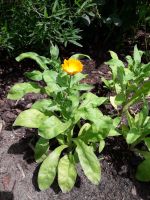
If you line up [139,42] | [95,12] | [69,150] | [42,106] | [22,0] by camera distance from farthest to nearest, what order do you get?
1. [139,42]
2. [95,12]
3. [22,0]
4. [69,150]
5. [42,106]

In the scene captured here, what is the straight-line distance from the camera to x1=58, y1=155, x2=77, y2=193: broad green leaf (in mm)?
2649

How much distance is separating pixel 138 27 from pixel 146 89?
1.42 m

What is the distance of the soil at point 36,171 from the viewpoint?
2.72 meters

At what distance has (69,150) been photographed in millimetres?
2910

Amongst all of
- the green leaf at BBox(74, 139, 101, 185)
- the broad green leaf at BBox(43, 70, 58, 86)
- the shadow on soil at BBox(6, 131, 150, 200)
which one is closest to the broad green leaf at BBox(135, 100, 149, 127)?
the shadow on soil at BBox(6, 131, 150, 200)

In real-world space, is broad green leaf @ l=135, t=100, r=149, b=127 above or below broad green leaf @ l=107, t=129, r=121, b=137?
above

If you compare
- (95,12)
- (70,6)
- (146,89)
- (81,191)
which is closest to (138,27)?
(95,12)

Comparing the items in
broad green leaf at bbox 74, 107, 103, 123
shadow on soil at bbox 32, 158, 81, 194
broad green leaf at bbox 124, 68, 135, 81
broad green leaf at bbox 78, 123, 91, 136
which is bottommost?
shadow on soil at bbox 32, 158, 81, 194

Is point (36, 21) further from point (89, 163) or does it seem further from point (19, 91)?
point (89, 163)

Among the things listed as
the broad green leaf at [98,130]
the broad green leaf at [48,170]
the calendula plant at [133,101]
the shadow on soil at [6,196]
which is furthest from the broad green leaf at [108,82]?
the shadow on soil at [6,196]

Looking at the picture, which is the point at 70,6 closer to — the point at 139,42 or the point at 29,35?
the point at 29,35

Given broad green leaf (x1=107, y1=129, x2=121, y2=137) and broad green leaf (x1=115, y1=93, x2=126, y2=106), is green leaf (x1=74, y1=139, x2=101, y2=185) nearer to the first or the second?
broad green leaf (x1=107, y1=129, x2=121, y2=137)

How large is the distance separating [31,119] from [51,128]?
1.00ft

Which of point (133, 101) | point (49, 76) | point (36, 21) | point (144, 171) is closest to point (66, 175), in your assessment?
point (144, 171)
